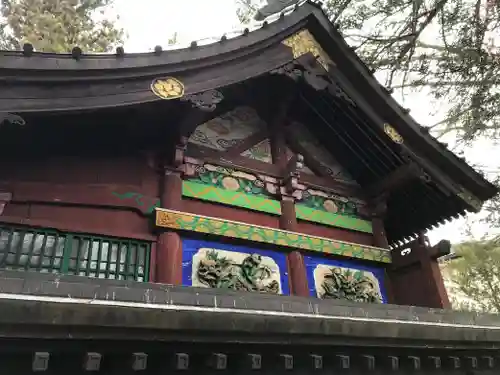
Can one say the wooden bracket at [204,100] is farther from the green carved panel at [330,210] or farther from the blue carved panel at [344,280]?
the blue carved panel at [344,280]

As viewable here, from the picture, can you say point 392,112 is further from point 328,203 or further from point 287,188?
point 287,188

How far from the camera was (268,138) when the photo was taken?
7.30 m

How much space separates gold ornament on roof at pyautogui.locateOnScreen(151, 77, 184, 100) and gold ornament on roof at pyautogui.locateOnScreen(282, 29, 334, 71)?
201 cm

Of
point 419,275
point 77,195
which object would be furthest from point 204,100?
point 419,275

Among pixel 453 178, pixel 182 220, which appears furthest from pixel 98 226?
pixel 453 178

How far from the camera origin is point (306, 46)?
670 centimetres

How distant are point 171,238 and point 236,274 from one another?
928 mm

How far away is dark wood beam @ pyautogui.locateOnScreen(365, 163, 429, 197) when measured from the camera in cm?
696

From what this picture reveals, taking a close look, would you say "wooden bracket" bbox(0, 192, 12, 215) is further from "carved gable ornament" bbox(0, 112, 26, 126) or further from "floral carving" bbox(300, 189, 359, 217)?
"floral carving" bbox(300, 189, 359, 217)

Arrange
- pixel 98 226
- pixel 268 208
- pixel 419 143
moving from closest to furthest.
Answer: pixel 98 226
pixel 268 208
pixel 419 143

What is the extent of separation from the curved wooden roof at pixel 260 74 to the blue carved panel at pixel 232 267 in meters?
1.88

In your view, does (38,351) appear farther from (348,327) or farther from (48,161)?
(48,161)

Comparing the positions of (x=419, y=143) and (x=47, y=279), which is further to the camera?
(x=419, y=143)

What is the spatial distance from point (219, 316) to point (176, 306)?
1.00 ft
